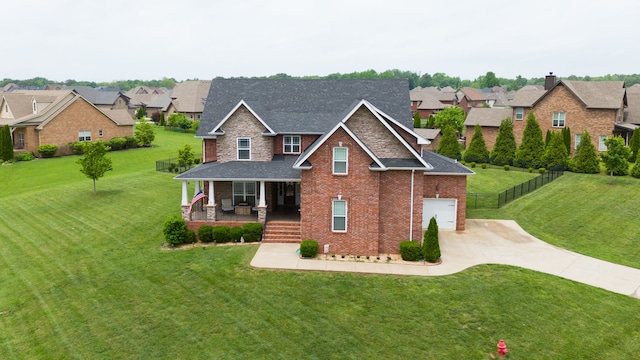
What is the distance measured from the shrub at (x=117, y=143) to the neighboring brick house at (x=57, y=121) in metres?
1.29

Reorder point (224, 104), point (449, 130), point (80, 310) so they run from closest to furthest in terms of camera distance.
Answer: point (80, 310)
point (224, 104)
point (449, 130)

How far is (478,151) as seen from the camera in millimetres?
48875

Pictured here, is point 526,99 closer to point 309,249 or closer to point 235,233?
point 309,249

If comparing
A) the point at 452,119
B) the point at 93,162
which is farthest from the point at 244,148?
the point at 452,119

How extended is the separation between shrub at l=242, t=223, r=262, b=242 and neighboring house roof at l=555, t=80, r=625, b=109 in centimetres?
3799

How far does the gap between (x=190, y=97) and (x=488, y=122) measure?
176 feet

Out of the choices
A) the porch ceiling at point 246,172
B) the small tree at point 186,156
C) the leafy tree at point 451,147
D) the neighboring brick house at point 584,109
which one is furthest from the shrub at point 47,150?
the neighboring brick house at point 584,109

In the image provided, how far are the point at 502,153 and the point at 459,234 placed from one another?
22.7 m

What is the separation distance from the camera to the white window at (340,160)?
898 inches

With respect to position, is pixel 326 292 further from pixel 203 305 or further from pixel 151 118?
pixel 151 118

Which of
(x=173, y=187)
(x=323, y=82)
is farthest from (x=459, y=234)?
(x=173, y=187)

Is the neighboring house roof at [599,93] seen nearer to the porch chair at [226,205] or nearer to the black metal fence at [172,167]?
the porch chair at [226,205]

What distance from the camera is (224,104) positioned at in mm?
31484

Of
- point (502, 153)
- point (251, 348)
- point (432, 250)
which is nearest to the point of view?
point (251, 348)
